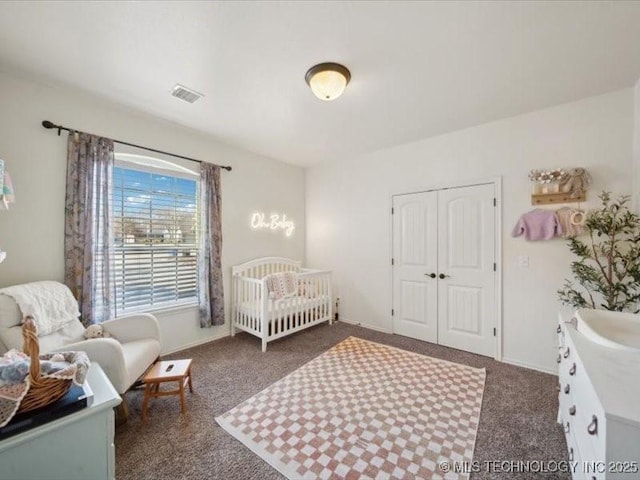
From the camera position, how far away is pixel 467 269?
301cm

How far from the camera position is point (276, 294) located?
3154mm

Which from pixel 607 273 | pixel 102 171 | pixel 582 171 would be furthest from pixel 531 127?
pixel 102 171

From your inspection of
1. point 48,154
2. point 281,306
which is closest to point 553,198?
point 281,306

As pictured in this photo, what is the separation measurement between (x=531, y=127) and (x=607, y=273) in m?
1.51

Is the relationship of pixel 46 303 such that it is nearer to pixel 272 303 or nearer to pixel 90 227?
pixel 90 227

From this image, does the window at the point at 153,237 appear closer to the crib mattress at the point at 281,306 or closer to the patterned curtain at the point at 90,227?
the patterned curtain at the point at 90,227

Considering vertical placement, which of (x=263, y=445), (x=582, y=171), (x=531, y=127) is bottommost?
(x=263, y=445)

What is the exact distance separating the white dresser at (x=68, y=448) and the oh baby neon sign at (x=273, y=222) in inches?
110

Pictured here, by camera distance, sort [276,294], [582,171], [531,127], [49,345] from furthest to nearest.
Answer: [276,294]
[531,127]
[582,171]
[49,345]

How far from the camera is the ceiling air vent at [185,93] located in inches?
86.8

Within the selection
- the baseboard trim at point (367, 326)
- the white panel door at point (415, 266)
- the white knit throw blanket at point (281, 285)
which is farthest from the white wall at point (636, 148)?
the white knit throw blanket at point (281, 285)

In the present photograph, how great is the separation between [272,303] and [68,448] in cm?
216

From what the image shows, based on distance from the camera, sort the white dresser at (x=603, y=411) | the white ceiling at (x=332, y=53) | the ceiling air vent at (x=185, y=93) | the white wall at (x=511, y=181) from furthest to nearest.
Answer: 1. the white wall at (x=511, y=181)
2. the ceiling air vent at (x=185, y=93)
3. the white ceiling at (x=332, y=53)
4. the white dresser at (x=603, y=411)

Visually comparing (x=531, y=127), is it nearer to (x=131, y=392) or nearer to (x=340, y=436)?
(x=340, y=436)
